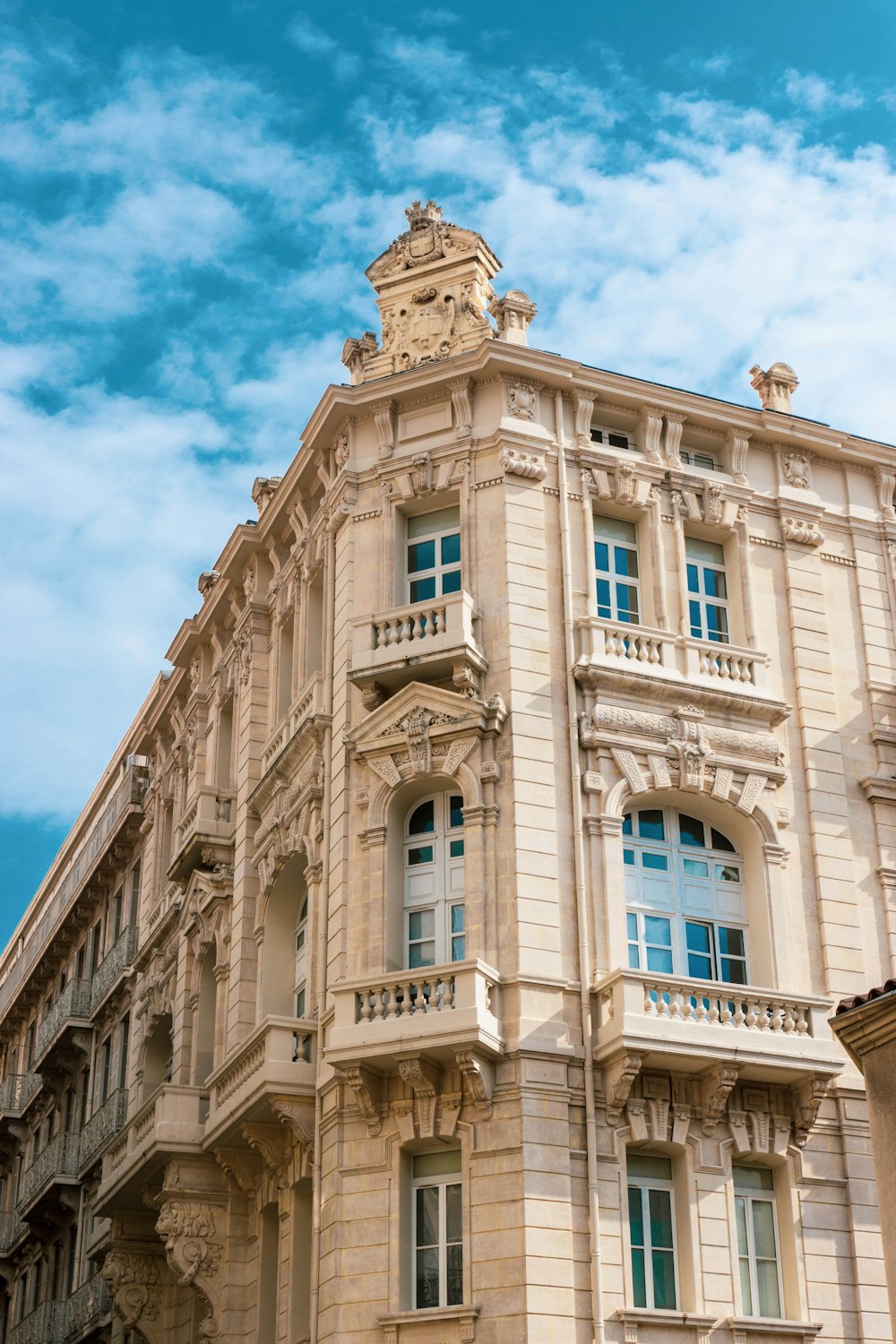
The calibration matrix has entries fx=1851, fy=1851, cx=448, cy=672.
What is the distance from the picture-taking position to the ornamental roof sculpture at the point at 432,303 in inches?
1169

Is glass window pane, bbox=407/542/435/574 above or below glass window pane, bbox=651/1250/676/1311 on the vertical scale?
above

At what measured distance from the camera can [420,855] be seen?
26.3m

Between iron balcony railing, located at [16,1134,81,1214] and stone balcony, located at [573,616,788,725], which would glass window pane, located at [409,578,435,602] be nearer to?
stone balcony, located at [573,616,788,725]

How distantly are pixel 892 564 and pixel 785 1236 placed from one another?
11.5 m

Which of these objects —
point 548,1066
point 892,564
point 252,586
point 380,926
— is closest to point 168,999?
point 252,586

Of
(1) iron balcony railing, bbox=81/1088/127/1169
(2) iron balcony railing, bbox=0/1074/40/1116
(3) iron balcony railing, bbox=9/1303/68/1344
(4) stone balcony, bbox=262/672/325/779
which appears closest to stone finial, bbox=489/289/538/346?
(4) stone balcony, bbox=262/672/325/779

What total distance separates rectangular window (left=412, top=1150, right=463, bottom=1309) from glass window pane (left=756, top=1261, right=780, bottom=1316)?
4052 millimetres

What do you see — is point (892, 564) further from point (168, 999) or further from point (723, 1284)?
point (168, 999)

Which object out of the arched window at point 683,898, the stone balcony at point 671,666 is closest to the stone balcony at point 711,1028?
the arched window at point 683,898

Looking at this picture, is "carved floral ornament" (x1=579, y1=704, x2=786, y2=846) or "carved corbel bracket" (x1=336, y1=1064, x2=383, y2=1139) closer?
"carved corbel bracket" (x1=336, y1=1064, x2=383, y2=1139)

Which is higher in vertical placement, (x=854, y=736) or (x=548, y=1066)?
(x=854, y=736)

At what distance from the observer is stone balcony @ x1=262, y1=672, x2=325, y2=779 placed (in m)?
28.7

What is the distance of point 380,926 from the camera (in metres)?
25.4

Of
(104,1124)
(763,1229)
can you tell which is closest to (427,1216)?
(763,1229)
